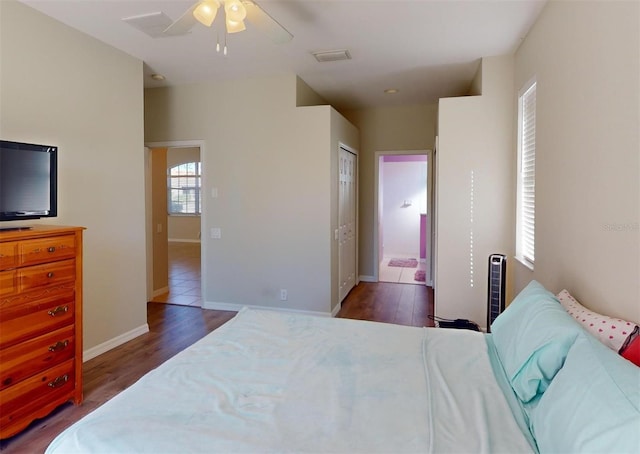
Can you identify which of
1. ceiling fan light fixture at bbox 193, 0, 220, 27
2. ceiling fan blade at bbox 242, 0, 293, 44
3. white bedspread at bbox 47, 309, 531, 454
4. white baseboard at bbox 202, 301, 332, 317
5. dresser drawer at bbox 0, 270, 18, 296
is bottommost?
white baseboard at bbox 202, 301, 332, 317

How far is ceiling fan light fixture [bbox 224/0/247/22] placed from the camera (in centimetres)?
209

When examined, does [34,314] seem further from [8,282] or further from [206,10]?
[206,10]

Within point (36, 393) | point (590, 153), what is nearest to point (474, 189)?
point (590, 153)

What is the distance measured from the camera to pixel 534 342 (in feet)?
4.63

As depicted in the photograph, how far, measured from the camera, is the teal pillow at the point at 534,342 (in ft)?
4.29

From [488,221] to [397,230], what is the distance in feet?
18.1

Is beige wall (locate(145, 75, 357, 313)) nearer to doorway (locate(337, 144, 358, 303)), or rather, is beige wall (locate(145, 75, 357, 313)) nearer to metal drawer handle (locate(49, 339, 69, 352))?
doorway (locate(337, 144, 358, 303))

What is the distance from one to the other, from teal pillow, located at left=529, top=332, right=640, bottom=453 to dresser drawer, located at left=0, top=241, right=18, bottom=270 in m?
2.56

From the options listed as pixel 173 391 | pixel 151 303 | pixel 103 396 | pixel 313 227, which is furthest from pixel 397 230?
pixel 173 391

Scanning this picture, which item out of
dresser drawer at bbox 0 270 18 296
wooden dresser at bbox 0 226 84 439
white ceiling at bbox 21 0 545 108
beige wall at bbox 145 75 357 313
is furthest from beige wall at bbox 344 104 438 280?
dresser drawer at bbox 0 270 18 296

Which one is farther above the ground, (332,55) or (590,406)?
(332,55)

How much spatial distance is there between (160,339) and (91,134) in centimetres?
197

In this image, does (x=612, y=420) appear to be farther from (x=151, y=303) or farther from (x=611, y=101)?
(x=151, y=303)

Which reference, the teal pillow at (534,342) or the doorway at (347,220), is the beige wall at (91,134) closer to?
the doorway at (347,220)
